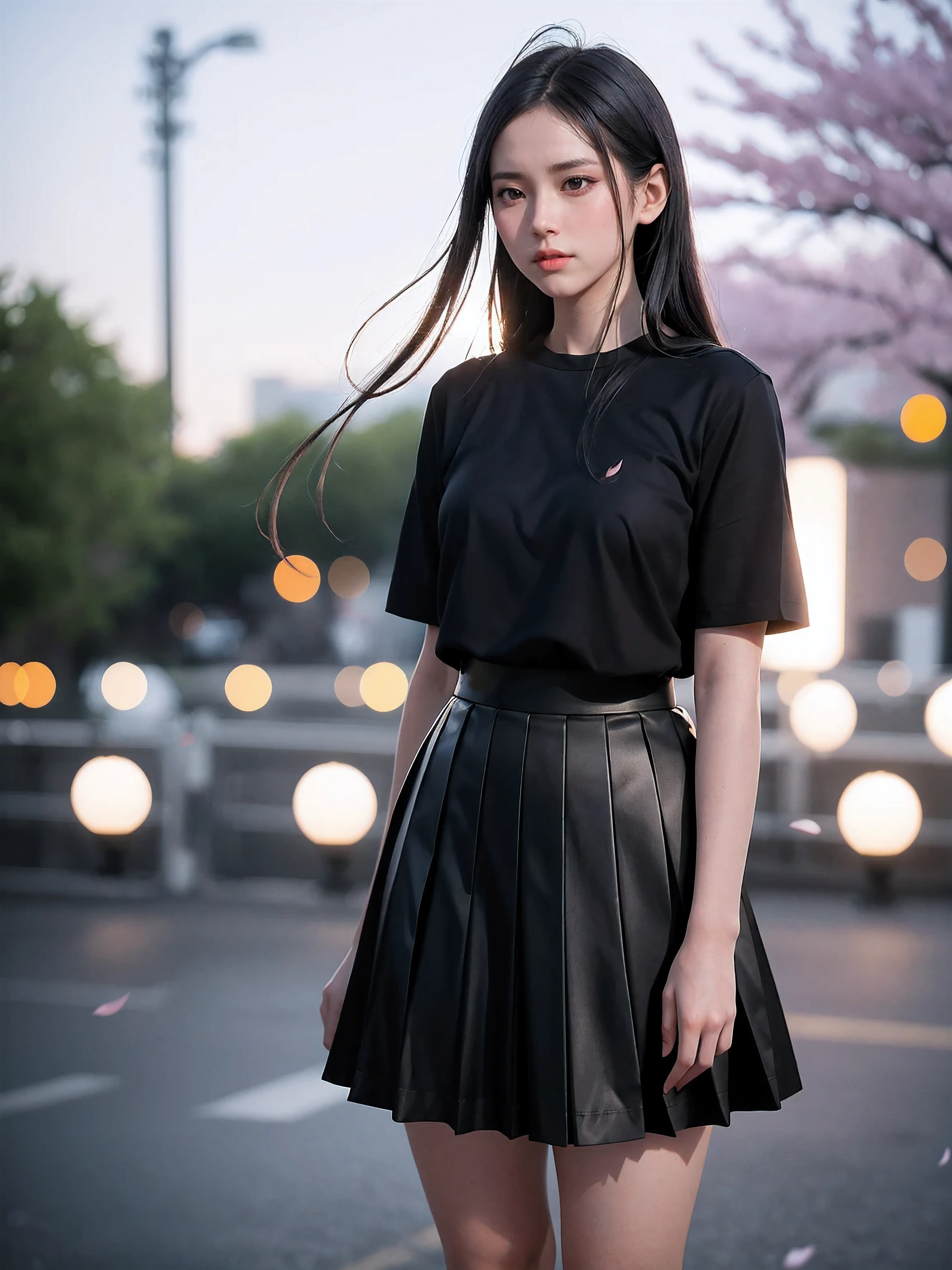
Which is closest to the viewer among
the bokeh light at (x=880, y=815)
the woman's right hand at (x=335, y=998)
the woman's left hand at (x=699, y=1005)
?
the woman's left hand at (x=699, y=1005)

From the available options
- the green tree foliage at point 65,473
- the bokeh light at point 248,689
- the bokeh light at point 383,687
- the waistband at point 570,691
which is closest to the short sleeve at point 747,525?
the waistband at point 570,691

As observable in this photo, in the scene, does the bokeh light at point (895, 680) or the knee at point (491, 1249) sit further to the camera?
the bokeh light at point (895, 680)

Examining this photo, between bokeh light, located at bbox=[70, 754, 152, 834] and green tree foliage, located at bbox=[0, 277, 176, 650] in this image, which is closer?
bokeh light, located at bbox=[70, 754, 152, 834]

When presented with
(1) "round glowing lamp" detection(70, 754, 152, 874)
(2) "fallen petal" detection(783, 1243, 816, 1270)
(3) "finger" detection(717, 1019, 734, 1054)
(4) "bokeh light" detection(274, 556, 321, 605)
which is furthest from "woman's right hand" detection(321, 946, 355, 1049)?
(4) "bokeh light" detection(274, 556, 321, 605)

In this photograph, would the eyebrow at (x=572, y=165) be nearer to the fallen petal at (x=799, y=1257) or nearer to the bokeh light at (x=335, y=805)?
the fallen petal at (x=799, y=1257)

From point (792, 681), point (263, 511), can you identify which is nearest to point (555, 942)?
point (792, 681)

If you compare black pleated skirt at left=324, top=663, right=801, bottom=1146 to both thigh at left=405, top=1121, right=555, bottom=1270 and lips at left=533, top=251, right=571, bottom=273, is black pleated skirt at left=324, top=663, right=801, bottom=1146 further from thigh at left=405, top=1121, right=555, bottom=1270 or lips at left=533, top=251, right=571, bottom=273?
lips at left=533, top=251, right=571, bottom=273

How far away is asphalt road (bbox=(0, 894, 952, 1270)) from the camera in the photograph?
2711 millimetres

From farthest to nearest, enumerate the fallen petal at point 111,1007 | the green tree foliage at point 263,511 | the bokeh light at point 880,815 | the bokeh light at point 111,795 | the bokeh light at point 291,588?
1. the green tree foliage at point 263,511
2. the bokeh light at point 291,588
3. the bokeh light at point 111,795
4. the bokeh light at point 880,815
5. the fallen petal at point 111,1007

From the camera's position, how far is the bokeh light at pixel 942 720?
5.80 metres

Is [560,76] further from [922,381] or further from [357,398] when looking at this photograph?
[922,381]

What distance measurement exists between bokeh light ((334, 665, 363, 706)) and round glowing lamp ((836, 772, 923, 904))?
6.55 metres

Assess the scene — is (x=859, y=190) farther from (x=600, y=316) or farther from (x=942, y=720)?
(x=600, y=316)

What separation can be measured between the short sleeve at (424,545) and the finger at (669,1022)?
501 mm
